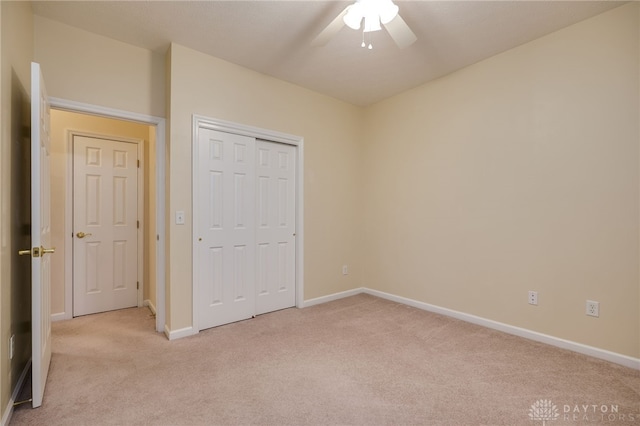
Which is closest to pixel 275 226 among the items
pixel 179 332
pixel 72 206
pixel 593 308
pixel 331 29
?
pixel 179 332

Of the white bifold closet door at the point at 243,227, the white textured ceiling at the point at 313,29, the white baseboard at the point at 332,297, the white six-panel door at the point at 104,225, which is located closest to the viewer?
the white textured ceiling at the point at 313,29

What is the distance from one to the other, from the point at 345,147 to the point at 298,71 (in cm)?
123

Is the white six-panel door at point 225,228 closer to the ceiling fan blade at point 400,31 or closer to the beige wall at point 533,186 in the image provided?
the ceiling fan blade at point 400,31

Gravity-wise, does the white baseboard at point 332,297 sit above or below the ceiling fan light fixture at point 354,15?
below

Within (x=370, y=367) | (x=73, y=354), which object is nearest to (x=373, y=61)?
(x=370, y=367)

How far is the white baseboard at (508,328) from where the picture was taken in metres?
2.26

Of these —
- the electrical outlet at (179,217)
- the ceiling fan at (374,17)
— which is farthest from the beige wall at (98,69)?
the ceiling fan at (374,17)

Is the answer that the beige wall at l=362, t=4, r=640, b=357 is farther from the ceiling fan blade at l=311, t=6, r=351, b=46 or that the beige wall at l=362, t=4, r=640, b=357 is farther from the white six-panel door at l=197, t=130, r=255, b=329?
the white six-panel door at l=197, t=130, r=255, b=329

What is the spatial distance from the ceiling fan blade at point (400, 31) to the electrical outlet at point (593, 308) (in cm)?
248

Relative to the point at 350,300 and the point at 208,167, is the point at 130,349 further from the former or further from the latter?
the point at 350,300

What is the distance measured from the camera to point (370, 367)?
221cm

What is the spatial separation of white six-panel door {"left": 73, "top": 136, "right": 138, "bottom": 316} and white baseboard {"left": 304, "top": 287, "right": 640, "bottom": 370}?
2235mm

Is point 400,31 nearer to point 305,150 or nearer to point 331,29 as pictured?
point 331,29

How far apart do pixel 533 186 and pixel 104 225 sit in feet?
14.7
